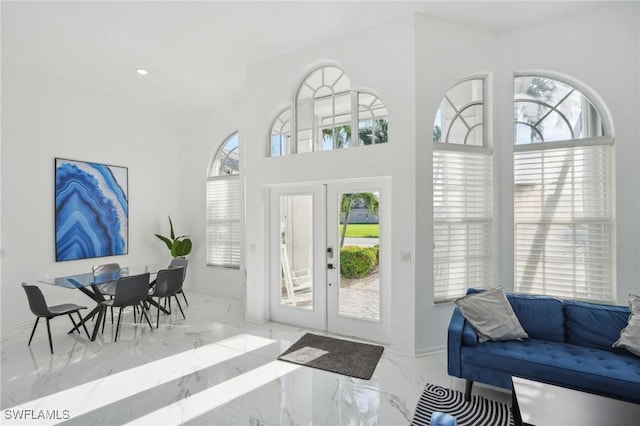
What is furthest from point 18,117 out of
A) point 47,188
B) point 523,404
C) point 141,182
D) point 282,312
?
point 523,404

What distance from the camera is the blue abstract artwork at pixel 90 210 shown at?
15.8 feet

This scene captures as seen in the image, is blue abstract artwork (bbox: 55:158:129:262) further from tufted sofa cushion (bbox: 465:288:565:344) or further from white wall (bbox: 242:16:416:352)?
tufted sofa cushion (bbox: 465:288:565:344)

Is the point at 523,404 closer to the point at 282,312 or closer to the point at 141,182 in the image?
the point at 282,312

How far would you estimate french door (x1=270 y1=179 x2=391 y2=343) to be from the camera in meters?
3.81

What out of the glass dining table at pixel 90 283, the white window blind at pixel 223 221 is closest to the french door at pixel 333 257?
the white window blind at pixel 223 221

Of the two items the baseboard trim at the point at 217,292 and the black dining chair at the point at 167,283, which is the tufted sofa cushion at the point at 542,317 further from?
the baseboard trim at the point at 217,292

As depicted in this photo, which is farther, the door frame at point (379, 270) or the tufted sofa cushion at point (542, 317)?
the door frame at point (379, 270)

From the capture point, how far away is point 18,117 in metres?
4.41

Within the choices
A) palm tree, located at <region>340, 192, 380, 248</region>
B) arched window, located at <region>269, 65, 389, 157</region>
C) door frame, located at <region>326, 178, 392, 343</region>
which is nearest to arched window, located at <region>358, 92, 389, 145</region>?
arched window, located at <region>269, 65, 389, 157</region>

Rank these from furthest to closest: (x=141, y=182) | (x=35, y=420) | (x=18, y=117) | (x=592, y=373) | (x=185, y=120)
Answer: (x=185, y=120) < (x=141, y=182) < (x=18, y=117) < (x=35, y=420) < (x=592, y=373)

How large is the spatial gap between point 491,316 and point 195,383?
275 cm

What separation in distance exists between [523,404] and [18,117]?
21.4 ft

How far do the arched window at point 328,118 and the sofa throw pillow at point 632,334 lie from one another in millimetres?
2686

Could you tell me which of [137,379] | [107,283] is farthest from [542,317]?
[107,283]
